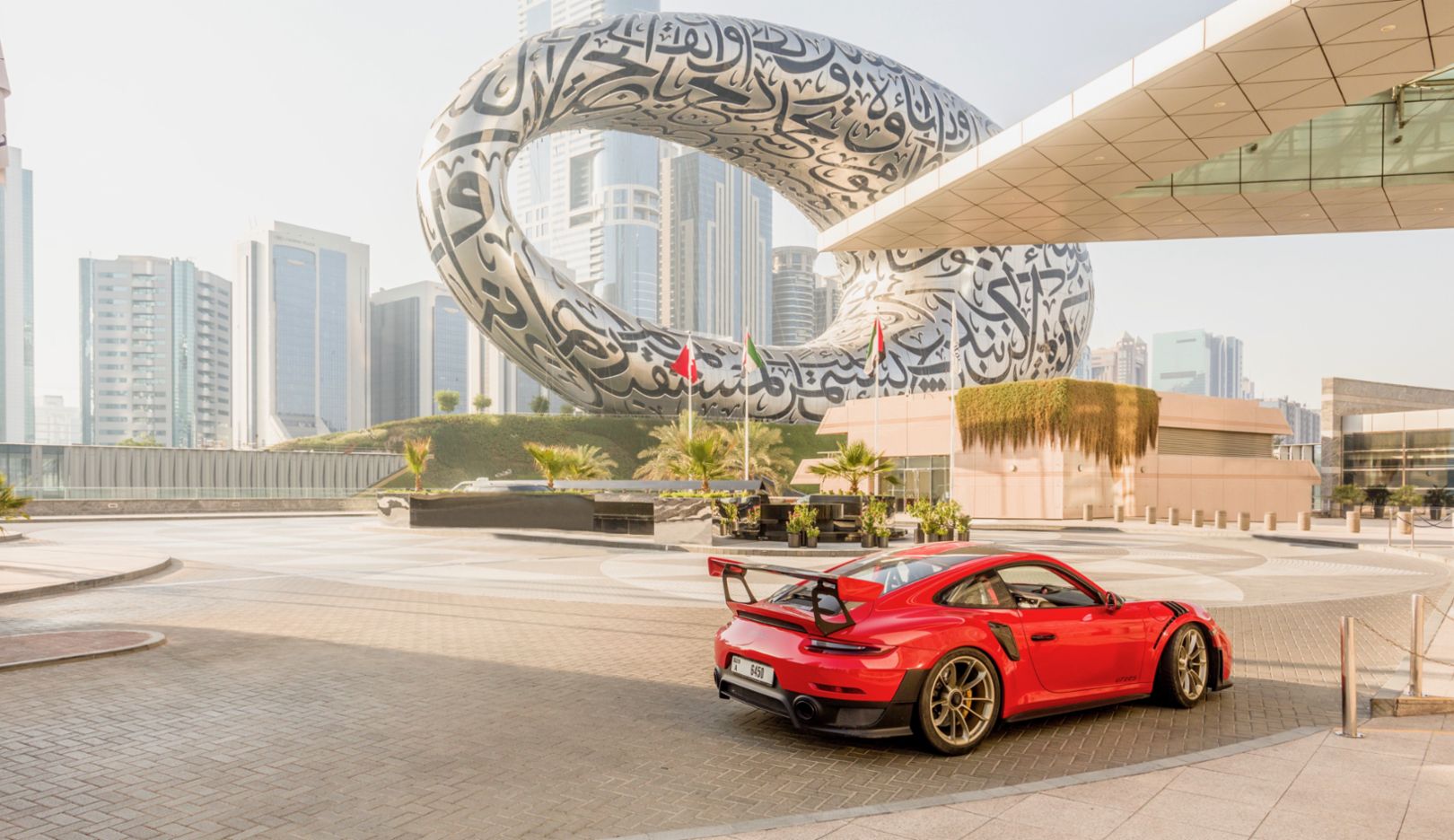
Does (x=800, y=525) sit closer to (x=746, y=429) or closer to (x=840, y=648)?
(x=746, y=429)

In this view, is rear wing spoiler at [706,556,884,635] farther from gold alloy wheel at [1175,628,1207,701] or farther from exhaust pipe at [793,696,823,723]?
gold alloy wheel at [1175,628,1207,701]

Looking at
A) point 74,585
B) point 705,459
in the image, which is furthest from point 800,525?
point 74,585

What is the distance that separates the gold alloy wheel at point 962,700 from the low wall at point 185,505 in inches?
1757

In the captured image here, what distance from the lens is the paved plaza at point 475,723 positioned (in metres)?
4.97

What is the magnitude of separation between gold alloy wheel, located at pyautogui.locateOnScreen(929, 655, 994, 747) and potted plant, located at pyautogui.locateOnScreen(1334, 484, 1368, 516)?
2369 inches

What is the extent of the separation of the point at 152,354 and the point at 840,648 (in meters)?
177

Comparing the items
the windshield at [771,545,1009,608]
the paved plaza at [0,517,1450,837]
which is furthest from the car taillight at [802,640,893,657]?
the paved plaza at [0,517,1450,837]

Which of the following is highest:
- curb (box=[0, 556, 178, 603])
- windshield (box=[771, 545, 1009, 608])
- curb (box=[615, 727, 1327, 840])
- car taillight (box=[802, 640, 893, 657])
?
windshield (box=[771, 545, 1009, 608])

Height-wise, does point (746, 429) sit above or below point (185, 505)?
above

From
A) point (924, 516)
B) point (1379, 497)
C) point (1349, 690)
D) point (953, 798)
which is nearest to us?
point (953, 798)

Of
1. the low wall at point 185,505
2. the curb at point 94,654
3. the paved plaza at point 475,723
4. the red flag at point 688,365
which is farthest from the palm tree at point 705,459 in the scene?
the low wall at point 185,505

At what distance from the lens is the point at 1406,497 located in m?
52.4

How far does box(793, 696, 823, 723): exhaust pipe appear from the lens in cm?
575

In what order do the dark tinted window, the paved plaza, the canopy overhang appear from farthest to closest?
1. the canopy overhang
2. the dark tinted window
3. the paved plaza
